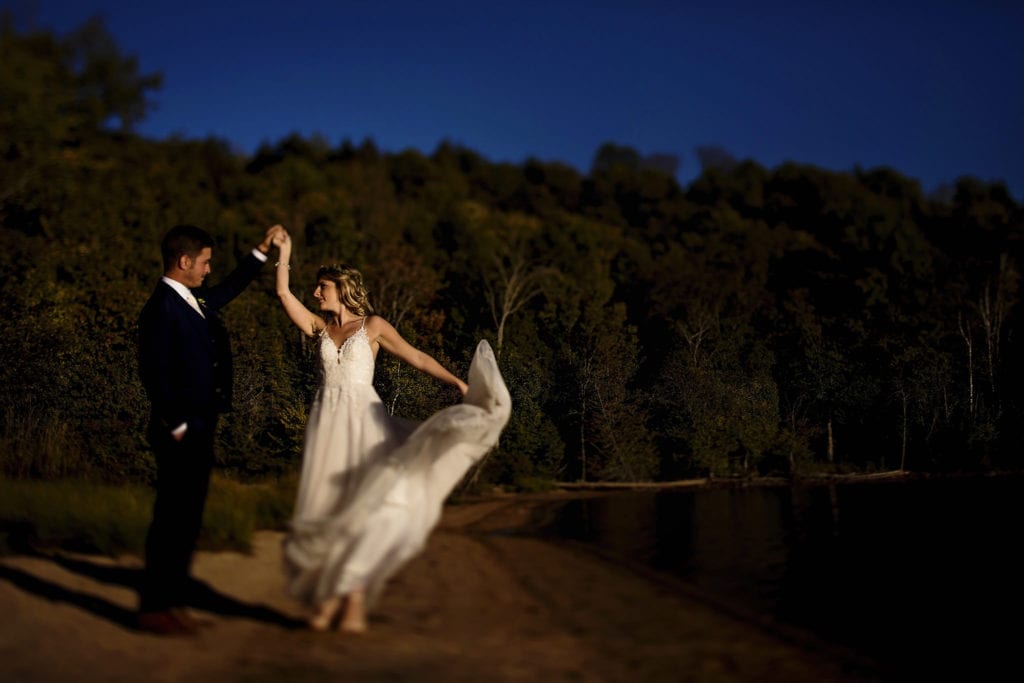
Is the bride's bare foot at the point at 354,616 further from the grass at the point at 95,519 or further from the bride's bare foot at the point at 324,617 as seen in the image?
the grass at the point at 95,519

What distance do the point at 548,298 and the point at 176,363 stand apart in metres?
28.8

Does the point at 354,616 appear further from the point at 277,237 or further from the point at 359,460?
the point at 277,237

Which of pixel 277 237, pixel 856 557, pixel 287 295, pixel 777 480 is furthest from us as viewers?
pixel 777 480

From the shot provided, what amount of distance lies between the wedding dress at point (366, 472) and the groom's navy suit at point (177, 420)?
0.59m

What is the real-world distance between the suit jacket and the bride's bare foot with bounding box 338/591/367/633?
1346 millimetres

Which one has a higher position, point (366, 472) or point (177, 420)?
point (177, 420)

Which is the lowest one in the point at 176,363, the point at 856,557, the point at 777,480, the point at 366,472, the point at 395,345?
the point at 856,557

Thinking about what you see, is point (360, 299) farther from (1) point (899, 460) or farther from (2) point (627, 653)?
(1) point (899, 460)

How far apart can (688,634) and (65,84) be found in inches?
1387

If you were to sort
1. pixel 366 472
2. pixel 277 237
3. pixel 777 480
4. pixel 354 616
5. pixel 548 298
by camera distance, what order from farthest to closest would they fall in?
1. pixel 548 298
2. pixel 777 480
3. pixel 277 237
4. pixel 366 472
5. pixel 354 616

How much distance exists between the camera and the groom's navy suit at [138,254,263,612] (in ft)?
16.8

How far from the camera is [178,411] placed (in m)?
5.18

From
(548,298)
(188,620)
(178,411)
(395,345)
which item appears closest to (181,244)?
(178,411)

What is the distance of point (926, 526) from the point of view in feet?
29.2
